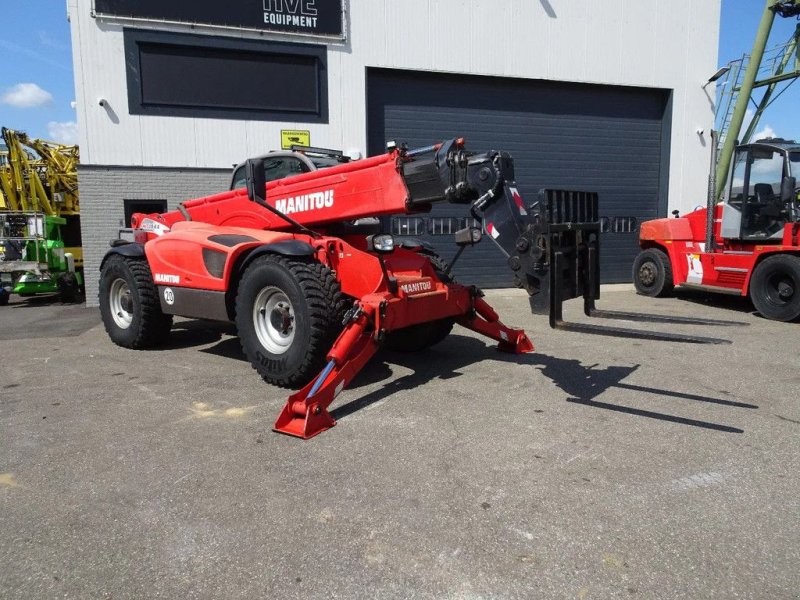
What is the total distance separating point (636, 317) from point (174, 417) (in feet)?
12.5

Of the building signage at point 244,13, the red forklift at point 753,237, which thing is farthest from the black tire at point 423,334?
the building signage at point 244,13

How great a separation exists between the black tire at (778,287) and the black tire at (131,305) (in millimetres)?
9002

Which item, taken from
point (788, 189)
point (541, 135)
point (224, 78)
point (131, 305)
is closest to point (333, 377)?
point (131, 305)

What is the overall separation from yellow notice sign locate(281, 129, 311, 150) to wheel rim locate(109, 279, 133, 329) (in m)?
5.48

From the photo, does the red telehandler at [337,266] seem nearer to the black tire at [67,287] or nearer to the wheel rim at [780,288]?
the wheel rim at [780,288]

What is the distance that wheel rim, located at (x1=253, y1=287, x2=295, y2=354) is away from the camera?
17.9ft

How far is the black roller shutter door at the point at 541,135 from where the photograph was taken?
42.5 feet

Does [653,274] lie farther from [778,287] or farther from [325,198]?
[325,198]

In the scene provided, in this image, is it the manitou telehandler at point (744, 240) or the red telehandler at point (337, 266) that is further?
the manitou telehandler at point (744, 240)

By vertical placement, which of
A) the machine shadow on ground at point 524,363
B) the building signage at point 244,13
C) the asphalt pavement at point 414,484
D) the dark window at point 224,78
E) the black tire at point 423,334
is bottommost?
the asphalt pavement at point 414,484

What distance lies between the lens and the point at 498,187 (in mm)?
4422

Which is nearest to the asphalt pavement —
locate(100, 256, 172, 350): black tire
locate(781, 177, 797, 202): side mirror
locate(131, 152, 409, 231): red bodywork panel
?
locate(100, 256, 172, 350): black tire

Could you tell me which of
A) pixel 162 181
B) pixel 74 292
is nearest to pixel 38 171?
pixel 74 292

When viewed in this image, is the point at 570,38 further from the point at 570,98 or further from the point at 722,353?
the point at 722,353
